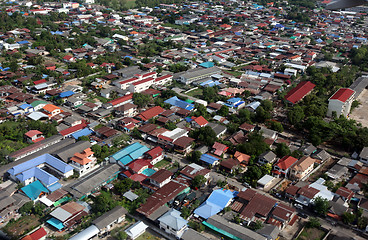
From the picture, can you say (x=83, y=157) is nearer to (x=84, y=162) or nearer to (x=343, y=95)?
(x=84, y=162)

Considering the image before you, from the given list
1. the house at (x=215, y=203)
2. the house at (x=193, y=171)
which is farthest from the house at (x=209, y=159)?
the house at (x=215, y=203)

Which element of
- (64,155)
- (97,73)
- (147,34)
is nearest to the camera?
(64,155)

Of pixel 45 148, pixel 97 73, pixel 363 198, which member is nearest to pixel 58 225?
pixel 45 148

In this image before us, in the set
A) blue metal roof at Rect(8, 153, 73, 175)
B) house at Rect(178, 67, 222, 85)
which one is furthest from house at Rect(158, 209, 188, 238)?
house at Rect(178, 67, 222, 85)

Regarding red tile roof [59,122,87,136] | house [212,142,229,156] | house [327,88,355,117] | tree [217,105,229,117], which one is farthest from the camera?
tree [217,105,229,117]

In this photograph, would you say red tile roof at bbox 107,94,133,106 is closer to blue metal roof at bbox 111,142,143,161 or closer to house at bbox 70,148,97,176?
blue metal roof at bbox 111,142,143,161

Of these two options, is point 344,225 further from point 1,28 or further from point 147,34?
point 1,28
